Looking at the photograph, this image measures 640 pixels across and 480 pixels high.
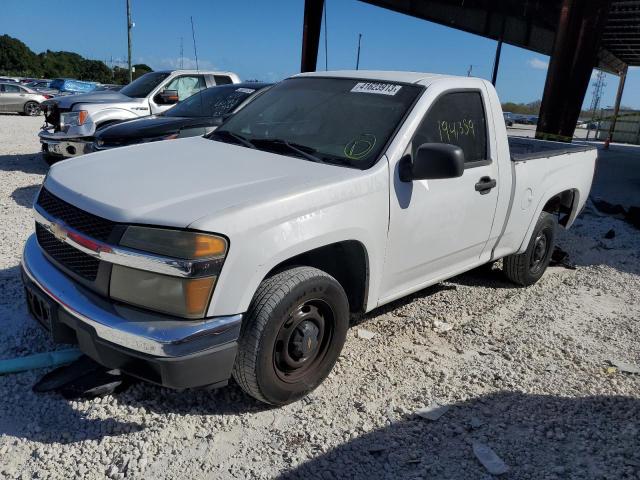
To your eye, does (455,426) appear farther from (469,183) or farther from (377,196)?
(469,183)

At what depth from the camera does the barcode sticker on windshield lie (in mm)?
3590

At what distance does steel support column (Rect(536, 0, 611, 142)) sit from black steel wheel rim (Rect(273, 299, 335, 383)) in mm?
12150

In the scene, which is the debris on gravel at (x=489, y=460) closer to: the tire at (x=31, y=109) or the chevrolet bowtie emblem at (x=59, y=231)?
the chevrolet bowtie emblem at (x=59, y=231)

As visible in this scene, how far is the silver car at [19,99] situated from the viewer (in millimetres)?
22641

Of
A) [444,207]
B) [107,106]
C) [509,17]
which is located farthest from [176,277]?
[509,17]

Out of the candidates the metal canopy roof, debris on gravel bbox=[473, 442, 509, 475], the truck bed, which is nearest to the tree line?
the metal canopy roof

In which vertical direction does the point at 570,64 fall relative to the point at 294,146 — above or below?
above

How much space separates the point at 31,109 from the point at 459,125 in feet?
78.9

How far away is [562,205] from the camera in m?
5.53

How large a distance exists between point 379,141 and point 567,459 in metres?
1.99

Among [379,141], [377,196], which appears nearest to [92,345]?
[377,196]

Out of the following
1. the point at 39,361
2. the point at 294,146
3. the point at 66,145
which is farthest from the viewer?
the point at 66,145

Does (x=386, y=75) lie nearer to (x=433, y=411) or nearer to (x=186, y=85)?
(x=433, y=411)

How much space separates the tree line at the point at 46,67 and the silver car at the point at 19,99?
1550 inches
